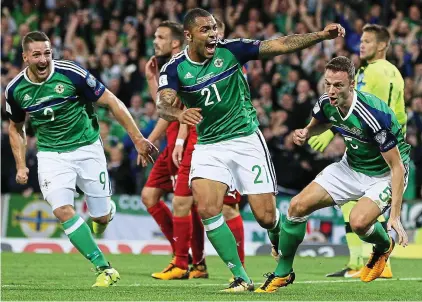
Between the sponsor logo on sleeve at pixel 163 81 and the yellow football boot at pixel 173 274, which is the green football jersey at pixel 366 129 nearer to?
the sponsor logo on sleeve at pixel 163 81

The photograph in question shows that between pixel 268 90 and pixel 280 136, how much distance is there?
4.16 ft

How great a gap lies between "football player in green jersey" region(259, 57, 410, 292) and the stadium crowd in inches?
264

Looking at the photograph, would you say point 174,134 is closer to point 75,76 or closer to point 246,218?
point 75,76

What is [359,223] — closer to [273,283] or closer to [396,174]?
[396,174]

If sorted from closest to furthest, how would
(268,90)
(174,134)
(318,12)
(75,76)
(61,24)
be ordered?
(75,76)
(174,134)
(268,90)
(318,12)
(61,24)

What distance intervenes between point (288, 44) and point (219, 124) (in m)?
0.94

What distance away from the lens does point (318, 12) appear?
19547 mm

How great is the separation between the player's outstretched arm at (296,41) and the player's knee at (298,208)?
4.21 ft

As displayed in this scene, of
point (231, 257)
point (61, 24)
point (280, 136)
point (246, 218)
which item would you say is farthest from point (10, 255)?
point (61, 24)

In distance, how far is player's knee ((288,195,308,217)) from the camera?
346 inches

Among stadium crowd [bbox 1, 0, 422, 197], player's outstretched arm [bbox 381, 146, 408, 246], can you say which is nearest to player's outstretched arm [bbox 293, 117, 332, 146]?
player's outstretched arm [bbox 381, 146, 408, 246]

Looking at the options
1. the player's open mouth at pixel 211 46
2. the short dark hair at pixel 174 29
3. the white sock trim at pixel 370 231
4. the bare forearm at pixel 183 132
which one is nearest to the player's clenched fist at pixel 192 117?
the player's open mouth at pixel 211 46

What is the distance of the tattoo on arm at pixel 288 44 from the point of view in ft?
27.5

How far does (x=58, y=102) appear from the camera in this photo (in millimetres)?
9344
